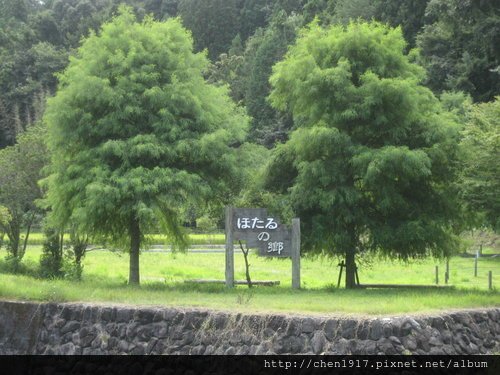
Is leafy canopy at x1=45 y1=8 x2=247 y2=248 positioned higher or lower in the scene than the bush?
higher

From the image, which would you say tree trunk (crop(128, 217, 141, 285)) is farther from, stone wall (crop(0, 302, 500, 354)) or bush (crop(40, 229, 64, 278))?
stone wall (crop(0, 302, 500, 354))

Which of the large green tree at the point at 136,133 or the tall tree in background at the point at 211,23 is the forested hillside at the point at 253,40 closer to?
the tall tree in background at the point at 211,23

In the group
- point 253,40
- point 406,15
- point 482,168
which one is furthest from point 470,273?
point 253,40

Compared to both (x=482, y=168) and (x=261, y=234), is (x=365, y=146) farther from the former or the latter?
(x=261, y=234)

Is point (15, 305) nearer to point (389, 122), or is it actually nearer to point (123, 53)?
point (123, 53)

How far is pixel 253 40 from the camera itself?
262ft

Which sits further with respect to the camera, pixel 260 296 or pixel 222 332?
pixel 260 296

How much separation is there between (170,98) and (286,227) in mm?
4865

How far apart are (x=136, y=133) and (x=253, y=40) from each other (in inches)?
2393

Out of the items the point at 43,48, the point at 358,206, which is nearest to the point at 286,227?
the point at 358,206

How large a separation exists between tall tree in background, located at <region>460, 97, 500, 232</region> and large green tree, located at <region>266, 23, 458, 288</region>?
58cm

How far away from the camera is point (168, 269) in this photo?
99.4 ft

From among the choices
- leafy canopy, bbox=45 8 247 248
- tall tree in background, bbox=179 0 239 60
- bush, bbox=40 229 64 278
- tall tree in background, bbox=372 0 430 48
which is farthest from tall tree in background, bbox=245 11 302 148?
leafy canopy, bbox=45 8 247 248

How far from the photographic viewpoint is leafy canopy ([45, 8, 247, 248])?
19734 millimetres
